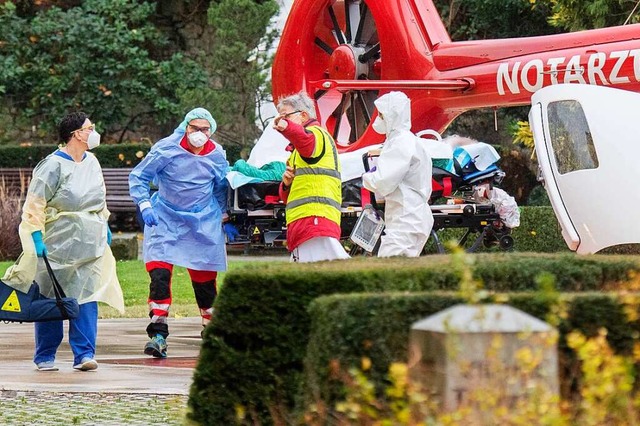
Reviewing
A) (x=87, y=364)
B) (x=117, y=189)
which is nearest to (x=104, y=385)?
(x=87, y=364)

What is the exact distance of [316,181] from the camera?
8883 mm

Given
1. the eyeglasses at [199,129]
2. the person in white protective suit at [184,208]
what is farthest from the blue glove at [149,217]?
the eyeglasses at [199,129]

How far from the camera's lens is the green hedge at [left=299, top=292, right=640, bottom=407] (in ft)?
14.5

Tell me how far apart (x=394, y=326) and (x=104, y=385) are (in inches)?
143

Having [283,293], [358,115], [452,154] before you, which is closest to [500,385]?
[283,293]

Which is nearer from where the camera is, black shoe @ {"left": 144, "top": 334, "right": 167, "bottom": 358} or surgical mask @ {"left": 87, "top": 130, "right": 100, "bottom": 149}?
surgical mask @ {"left": 87, "top": 130, "right": 100, "bottom": 149}

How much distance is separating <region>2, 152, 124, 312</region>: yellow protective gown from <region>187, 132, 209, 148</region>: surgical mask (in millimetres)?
1067

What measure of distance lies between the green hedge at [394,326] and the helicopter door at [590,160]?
490cm

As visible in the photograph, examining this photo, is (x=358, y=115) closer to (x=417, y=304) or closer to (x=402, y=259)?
(x=402, y=259)

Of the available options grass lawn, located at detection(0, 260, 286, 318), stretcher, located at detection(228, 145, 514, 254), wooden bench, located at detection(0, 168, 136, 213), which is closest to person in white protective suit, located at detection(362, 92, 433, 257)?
stretcher, located at detection(228, 145, 514, 254)

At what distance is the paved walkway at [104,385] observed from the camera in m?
6.62

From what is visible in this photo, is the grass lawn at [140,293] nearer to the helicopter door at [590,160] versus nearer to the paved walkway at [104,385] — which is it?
the paved walkway at [104,385]

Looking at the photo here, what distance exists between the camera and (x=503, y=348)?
3.98 m

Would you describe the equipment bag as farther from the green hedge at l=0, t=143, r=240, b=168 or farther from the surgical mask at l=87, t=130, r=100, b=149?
the green hedge at l=0, t=143, r=240, b=168
